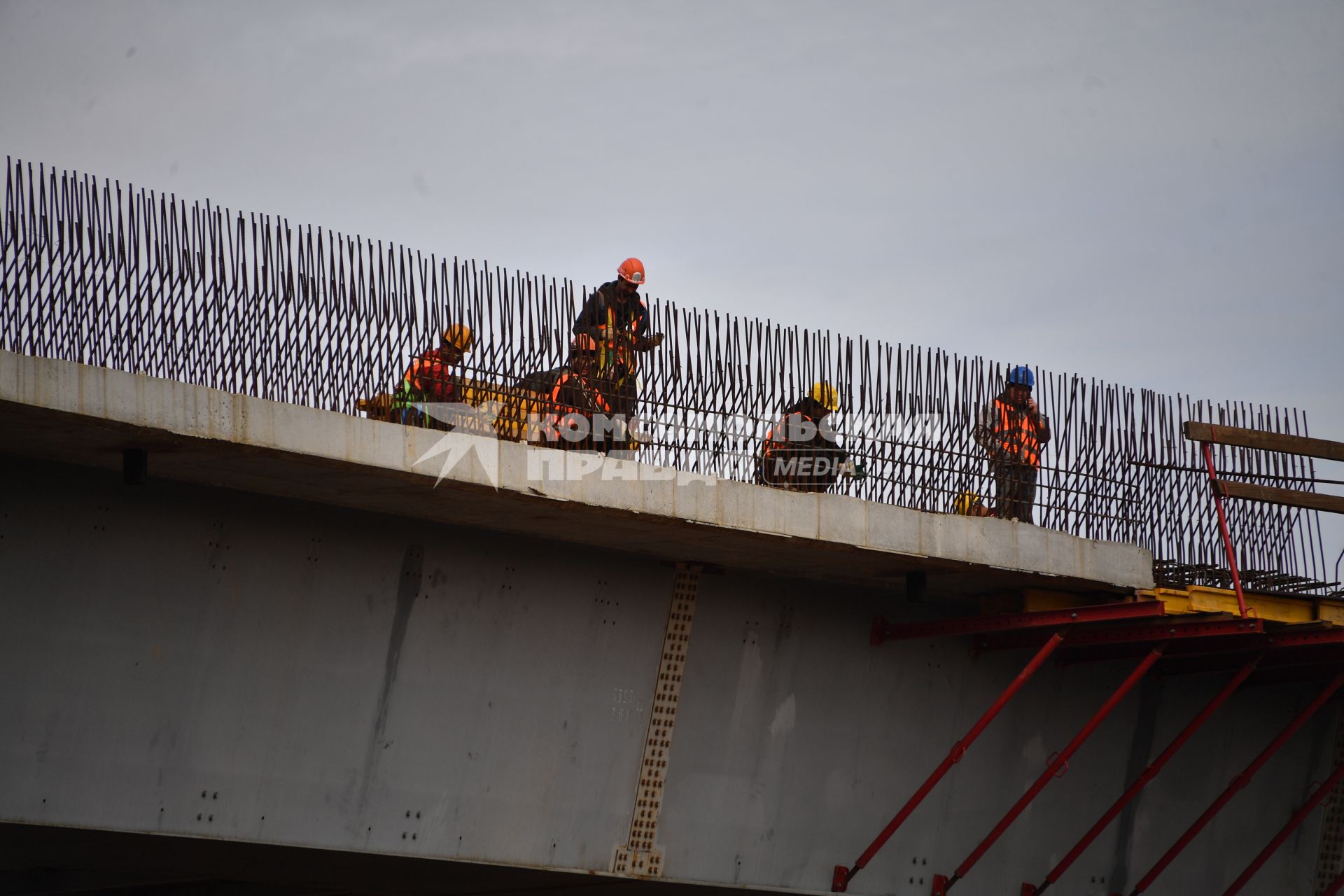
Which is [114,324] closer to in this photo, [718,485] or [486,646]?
[486,646]

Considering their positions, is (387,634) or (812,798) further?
(812,798)

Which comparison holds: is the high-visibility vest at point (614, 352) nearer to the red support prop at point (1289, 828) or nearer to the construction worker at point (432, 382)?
the construction worker at point (432, 382)

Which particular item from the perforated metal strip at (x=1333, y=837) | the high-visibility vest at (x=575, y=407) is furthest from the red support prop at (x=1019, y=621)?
the perforated metal strip at (x=1333, y=837)

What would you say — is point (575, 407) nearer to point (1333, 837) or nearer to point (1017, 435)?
point (1017, 435)

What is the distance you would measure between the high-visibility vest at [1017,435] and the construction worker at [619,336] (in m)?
3.18

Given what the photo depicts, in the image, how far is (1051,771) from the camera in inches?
459

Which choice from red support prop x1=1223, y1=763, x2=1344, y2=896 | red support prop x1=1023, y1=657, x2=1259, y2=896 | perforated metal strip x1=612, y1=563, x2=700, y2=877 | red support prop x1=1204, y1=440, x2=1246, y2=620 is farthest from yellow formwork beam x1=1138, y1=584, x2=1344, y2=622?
perforated metal strip x1=612, y1=563, x2=700, y2=877

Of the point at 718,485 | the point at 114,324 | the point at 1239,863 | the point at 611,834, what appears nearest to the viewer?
the point at 114,324

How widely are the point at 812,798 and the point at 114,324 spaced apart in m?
6.55

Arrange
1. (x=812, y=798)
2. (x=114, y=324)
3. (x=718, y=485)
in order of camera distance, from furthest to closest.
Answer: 1. (x=812, y=798)
2. (x=718, y=485)
3. (x=114, y=324)

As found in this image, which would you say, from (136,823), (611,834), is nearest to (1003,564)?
(611,834)

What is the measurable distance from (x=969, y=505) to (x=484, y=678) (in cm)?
422

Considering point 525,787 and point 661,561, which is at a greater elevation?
point 661,561

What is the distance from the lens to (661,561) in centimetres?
1117
